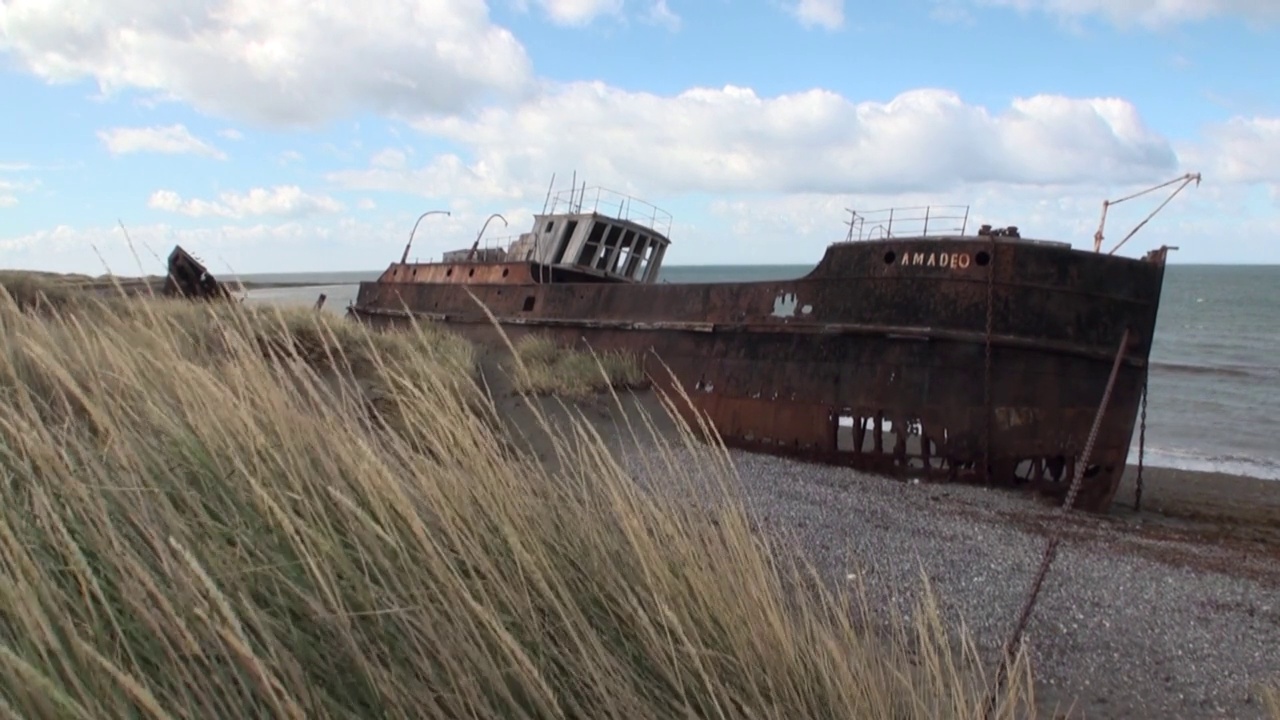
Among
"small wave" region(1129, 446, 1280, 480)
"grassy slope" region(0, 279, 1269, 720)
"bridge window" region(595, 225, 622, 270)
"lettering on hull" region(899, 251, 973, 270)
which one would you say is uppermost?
"bridge window" region(595, 225, 622, 270)

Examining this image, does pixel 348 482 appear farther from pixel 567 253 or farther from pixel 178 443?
pixel 567 253

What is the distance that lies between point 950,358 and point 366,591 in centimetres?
731

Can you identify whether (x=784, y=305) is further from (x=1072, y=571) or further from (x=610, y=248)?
(x=610, y=248)

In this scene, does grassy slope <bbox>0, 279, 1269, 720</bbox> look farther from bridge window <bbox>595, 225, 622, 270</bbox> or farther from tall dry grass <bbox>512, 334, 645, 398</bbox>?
bridge window <bbox>595, 225, 622, 270</bbox>

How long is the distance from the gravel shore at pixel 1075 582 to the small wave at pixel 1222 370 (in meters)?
16.5

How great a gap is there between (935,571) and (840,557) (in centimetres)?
56

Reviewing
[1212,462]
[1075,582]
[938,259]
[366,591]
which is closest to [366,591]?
[366,591]

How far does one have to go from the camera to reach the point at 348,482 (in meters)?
2.35

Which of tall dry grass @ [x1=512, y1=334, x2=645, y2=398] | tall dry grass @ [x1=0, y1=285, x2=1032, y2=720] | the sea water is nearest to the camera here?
tall dry grass @ [x1=0, y1=285, x2=1032, y2=720]


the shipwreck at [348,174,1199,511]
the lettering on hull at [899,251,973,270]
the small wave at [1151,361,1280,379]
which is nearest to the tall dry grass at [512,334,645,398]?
the shipwreck at [348,174,1199,511]

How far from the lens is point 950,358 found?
8305mm

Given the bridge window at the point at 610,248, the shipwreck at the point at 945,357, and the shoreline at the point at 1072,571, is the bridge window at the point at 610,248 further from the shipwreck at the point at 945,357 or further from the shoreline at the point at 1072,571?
the shoreline at the point at 1072,571

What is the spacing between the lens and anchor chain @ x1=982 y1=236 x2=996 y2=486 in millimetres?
8070

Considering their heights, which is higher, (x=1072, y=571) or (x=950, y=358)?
(x=950, y=358)
